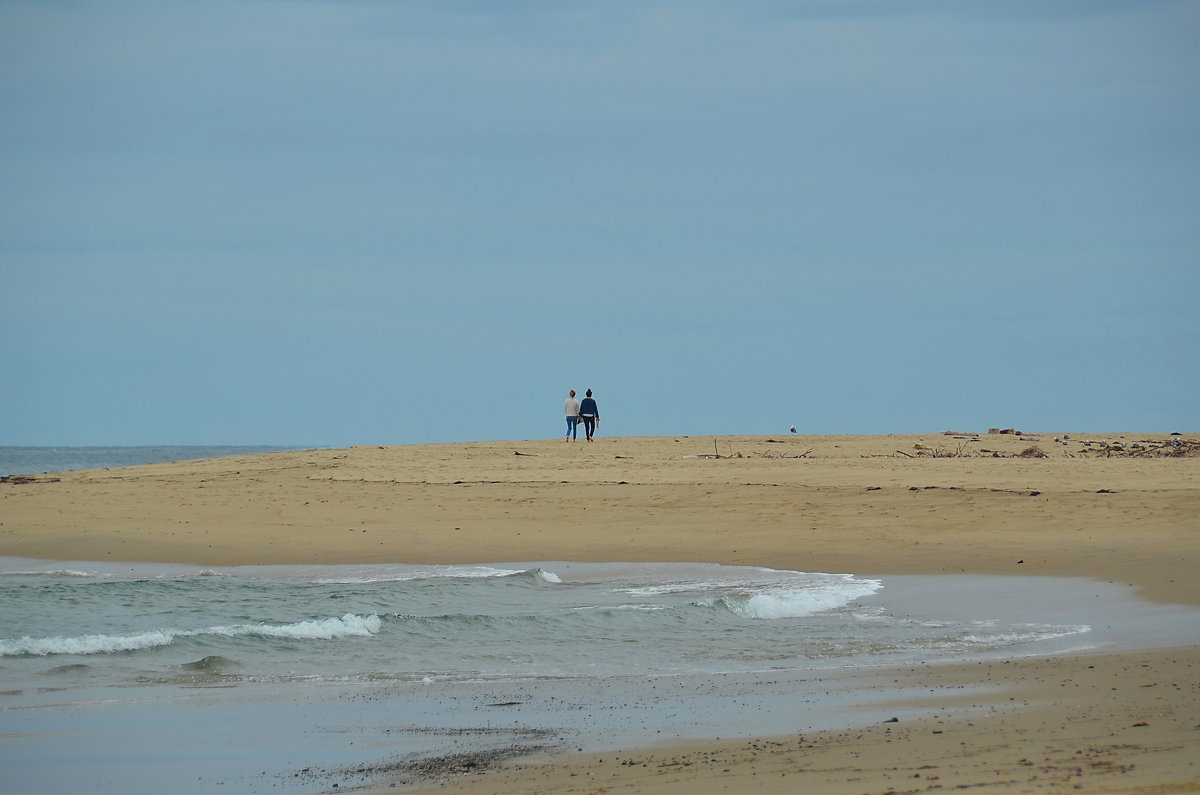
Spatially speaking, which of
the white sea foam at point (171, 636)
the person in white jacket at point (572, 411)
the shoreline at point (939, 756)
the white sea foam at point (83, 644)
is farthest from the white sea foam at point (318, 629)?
the person in white jacket at point (572, 411)

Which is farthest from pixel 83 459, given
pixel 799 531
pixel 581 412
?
pixel 799 531

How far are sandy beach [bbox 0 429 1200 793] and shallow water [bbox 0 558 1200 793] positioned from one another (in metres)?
0.76

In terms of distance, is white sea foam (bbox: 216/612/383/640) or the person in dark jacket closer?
white sea foam (bbox: 216/612/383/640)

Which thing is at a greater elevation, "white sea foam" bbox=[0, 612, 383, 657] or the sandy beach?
the sandy beach

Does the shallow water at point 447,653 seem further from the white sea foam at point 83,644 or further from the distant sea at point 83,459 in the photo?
the distant sea at point 83,459

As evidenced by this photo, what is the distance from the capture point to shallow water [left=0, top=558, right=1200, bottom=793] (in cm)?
696

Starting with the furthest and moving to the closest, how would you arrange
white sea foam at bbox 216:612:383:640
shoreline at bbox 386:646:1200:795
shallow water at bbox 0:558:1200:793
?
white sea foam at bbox 216:612:383:640
shallow water at bbox 0:558:1200:793
shoreline at bbox 386:646:1200:795

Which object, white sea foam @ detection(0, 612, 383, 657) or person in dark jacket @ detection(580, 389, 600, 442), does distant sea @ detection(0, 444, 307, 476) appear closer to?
person in dark jacket @ detection(580, 389, 600, 442)

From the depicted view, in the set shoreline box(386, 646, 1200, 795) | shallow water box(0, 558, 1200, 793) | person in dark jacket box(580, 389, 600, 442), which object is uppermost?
person in dark jacket box(580, 389, 600, 442)

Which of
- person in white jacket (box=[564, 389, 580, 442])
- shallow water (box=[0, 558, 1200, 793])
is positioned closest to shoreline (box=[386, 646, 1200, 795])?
shallow water (box=[0, 558, 1200, 793])

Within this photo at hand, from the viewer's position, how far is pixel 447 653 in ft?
34.0

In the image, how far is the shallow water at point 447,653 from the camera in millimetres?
6957

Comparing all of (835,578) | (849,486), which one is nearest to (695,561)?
(835,578)

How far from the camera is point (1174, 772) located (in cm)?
495
